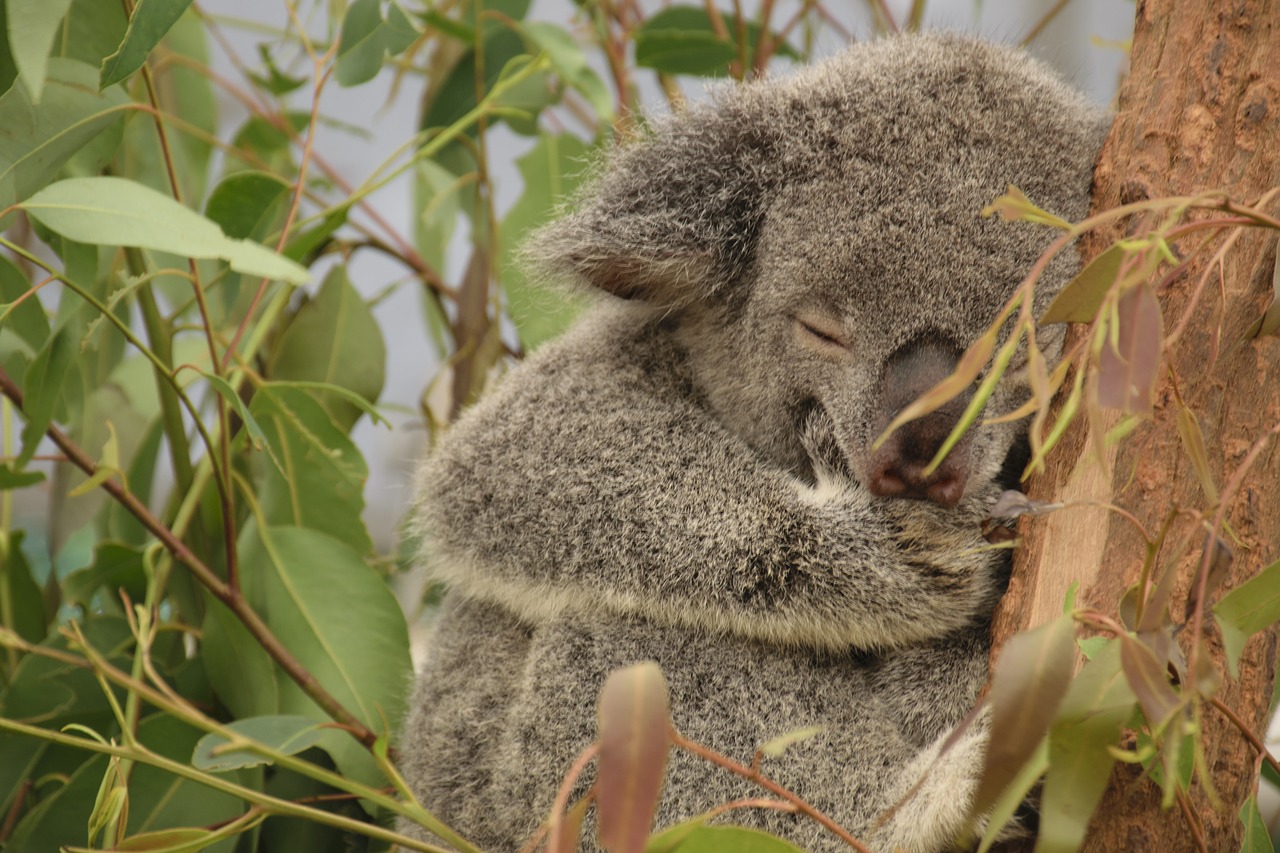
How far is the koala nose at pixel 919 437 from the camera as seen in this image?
A: 60.1 inches

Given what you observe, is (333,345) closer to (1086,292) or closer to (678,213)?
(678,213)

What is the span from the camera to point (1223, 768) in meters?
1.34

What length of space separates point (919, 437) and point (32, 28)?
1.20 metres

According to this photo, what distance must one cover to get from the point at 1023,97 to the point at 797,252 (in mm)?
409

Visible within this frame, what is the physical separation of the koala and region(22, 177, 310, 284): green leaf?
2.01ft

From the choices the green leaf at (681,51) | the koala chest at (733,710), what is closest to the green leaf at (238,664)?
the koala chest at (733,710)

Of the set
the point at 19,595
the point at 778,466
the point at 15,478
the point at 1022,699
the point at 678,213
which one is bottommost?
the point at 19,595

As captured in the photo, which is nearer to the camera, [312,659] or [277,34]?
[312,659]

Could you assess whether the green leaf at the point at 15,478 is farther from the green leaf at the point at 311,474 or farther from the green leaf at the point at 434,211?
the green leaf at the point at 434,211

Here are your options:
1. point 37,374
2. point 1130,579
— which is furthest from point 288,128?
point 1130,579

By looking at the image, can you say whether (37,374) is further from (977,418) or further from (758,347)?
(977,418)

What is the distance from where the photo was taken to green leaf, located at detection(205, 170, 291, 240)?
85.8 inches

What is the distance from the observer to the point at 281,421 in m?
2.22

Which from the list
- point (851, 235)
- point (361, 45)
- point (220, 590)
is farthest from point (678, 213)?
point (220, 590)
